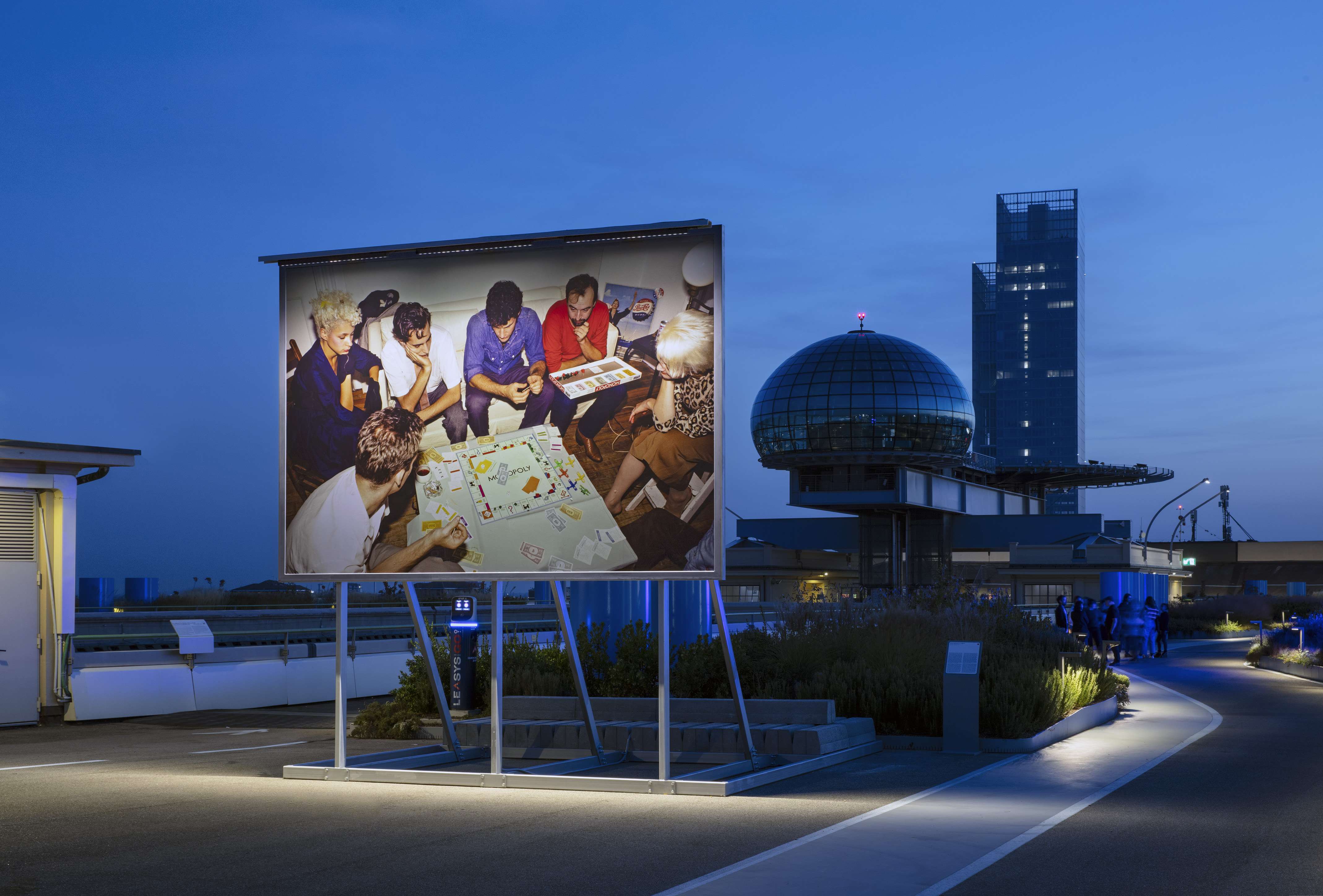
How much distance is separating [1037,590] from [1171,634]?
31466mm

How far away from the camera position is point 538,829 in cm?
980

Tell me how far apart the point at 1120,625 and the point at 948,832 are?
28.1m

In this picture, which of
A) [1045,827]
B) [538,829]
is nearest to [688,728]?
[538,829]

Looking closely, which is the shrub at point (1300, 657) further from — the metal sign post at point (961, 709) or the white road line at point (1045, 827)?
the metal sign post at point (961, 709)

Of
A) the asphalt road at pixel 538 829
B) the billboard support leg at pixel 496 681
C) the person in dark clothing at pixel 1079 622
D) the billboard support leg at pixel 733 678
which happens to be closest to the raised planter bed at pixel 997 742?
the asphalt road at pixel 538 829

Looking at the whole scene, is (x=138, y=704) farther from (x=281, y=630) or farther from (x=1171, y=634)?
(x=1171, y=634)

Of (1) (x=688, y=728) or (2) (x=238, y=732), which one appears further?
(2) (x=238, y=732)

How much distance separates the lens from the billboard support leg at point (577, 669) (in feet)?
42.6

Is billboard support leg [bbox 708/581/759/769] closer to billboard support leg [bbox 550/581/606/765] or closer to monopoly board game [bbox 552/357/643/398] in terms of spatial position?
billboard support leg [bbox 550/581/606/765]

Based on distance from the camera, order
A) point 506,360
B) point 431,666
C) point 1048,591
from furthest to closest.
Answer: point 1048,591, point 431,666, point 506,360

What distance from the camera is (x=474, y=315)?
40.9ft

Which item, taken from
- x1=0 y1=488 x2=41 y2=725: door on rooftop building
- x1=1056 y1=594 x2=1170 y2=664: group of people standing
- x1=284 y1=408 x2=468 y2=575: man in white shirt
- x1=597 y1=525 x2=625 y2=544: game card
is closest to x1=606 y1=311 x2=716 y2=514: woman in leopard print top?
x1=597 y1=525 x2=625 y2=544: game card

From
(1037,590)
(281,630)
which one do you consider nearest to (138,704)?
(281,630)

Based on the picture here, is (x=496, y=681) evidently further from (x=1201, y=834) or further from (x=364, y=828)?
(x=1201, y=834)
